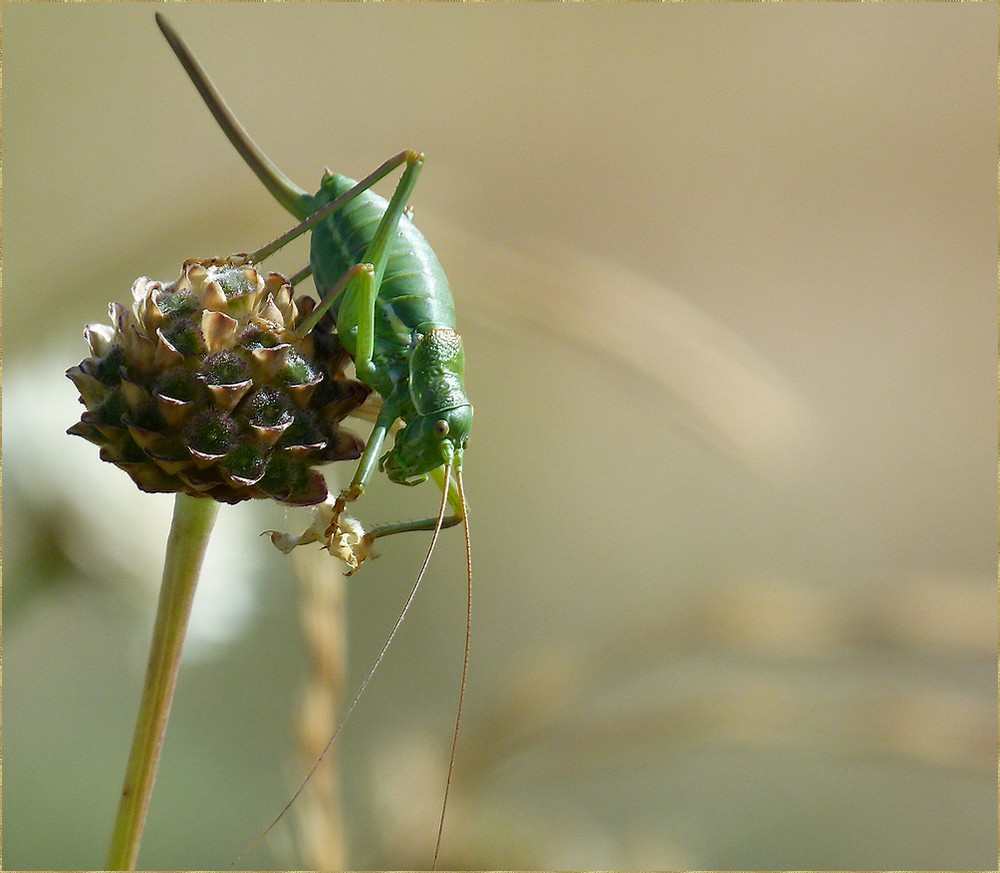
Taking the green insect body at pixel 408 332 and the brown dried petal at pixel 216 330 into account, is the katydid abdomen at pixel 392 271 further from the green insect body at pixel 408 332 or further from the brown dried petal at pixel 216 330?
the brown dried petal at pixel 216 330

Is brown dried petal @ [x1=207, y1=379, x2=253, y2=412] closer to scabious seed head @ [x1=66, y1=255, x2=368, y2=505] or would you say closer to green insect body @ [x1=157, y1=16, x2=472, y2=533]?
scabious seed head @ [x1=66, y1=255, x2=368, y2=505]

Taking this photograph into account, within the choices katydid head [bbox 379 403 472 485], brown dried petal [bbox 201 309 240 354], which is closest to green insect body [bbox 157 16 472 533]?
katydid head [bbox 379 403 472 485]

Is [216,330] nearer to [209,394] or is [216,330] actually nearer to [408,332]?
[209,394]

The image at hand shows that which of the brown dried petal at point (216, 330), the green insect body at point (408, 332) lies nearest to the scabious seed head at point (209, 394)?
the brown dried petal at point (216, 330)

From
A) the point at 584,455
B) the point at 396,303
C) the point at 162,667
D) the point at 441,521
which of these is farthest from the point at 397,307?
the point at 584,455

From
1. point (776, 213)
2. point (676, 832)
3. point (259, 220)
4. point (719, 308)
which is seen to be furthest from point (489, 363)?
point (259, 220)

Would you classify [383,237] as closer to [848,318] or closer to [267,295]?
[267,295]
